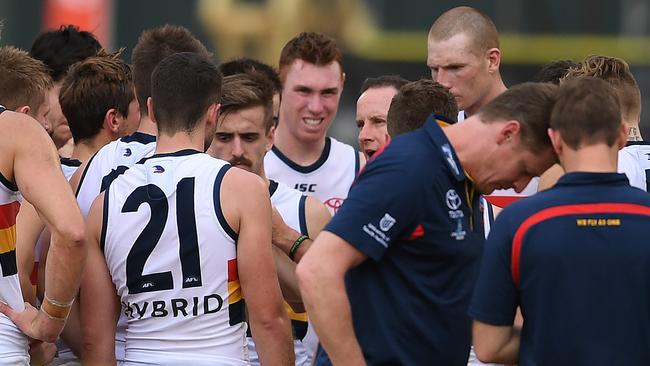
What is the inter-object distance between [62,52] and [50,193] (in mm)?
2172

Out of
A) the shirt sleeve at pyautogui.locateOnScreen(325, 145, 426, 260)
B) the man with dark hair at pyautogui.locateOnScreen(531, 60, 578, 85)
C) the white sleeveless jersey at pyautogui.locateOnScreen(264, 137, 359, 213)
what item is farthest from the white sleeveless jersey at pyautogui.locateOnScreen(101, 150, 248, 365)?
the white sleeveless jersey at pyautogui.locateOnScreen(264, 137, 359, 213)

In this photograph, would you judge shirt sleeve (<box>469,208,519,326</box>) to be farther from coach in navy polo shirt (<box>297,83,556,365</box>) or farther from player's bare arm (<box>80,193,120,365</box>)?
player's bare arm (<box>80,193,120,365</box>)

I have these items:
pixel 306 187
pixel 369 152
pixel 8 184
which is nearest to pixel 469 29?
pixel 369 152

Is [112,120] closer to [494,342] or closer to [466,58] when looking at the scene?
[466,58]

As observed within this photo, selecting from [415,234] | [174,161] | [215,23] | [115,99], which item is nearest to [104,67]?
[115,99]

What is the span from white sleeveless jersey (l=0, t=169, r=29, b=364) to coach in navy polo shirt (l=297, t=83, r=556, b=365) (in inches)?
48.0

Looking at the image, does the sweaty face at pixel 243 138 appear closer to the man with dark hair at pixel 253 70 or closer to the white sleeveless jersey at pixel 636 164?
the man with dark hair at pixel 253 70

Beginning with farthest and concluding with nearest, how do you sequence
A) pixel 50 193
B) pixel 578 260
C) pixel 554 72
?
pixel 554 72, pixel 50 193, pixel 578 260

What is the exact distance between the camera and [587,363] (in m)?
3.36

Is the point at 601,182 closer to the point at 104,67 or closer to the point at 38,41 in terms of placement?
the point at 104,67

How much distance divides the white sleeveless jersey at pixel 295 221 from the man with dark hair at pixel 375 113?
0.71 metres

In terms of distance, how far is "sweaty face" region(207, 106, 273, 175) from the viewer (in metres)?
5.07

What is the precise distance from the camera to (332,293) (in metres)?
3.41

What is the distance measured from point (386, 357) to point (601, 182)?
817mm
